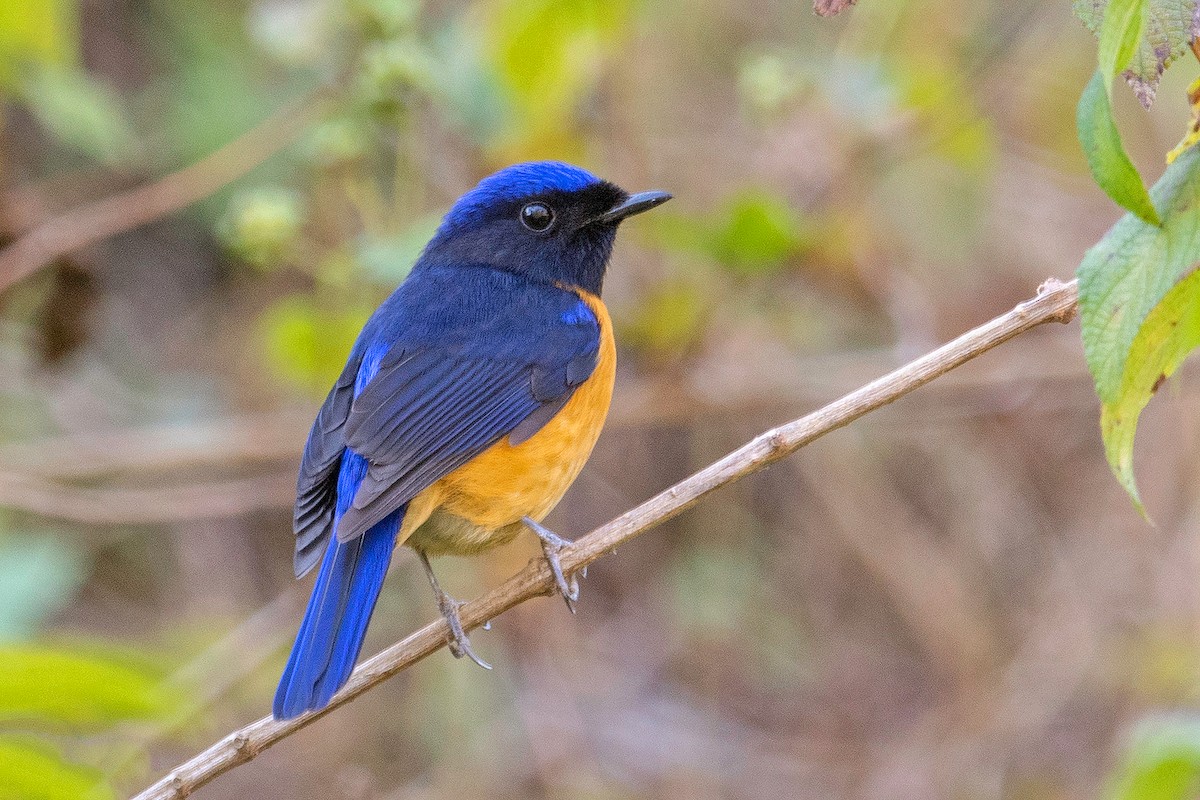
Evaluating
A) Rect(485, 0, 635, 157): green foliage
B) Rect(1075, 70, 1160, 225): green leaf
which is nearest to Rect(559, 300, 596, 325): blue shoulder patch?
Rect(485, 0, 635, 157): green foliage

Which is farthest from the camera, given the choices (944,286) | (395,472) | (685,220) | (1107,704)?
(944,286)

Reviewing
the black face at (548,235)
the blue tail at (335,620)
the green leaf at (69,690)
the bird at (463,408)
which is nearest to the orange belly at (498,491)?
the bird at (463,408)

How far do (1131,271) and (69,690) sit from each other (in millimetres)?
1793

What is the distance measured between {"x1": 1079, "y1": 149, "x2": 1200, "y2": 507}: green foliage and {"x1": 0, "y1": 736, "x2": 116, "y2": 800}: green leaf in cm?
171

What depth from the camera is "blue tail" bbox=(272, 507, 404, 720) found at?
2602mm

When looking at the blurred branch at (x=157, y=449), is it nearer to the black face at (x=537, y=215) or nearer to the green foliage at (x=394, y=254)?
the green foliage at (x=394, y=254)

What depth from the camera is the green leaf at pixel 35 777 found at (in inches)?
82.6

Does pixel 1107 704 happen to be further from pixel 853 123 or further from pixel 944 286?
pixel 853 123

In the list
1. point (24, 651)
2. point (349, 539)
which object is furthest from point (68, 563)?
point (24, 651)

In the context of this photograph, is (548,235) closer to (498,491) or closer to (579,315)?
(579,315)

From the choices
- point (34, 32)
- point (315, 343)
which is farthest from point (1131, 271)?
point (315, 343)

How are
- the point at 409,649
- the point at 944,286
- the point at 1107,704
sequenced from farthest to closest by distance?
the point at 944,286 < the point at 1107,704 < the point at 409,649

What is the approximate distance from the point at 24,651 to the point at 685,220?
9.07 feet

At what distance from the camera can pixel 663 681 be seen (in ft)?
20.2
